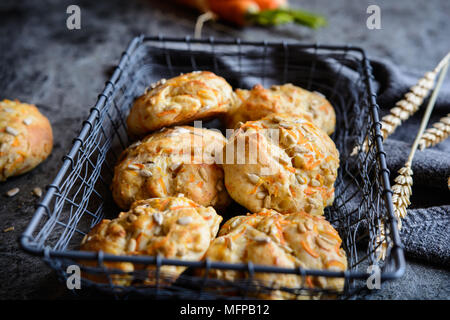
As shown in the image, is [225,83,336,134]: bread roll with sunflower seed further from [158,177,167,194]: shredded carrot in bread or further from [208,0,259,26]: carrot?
[208,0,259,26]: carrot

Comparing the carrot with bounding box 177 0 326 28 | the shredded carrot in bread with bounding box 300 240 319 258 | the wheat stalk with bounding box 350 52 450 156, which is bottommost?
the shredded carrot in bread with bounding box 300 240 319 258

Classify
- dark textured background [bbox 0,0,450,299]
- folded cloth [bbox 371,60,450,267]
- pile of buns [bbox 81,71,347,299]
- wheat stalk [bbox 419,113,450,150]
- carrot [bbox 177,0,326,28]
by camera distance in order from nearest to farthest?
pile of buns [bbox 81,71,347,299], folded cloth [bbox 371,60,450,267], wheat stalk [bbox 419,113,450,150], dark textured background [bbox 0,0,450,299], carrot [bbox 177,0,326,28]

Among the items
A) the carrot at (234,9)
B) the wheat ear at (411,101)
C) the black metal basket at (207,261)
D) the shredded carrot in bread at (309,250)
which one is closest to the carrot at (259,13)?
the carrot at (234,9)

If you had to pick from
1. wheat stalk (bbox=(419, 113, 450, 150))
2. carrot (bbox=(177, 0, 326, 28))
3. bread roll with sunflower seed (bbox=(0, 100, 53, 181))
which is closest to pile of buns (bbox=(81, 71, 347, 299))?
wheat stalk (bbox=(419, 113, 450, 150))

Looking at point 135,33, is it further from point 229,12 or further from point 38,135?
point 38,135
